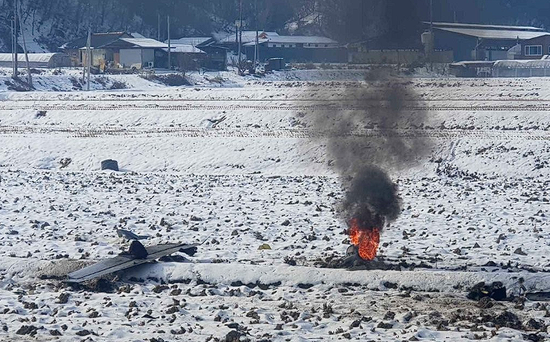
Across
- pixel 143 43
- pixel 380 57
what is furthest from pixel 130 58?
pixel 380 57

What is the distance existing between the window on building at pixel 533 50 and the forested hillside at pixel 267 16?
21.0 m

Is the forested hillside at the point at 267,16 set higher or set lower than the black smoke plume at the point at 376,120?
higher

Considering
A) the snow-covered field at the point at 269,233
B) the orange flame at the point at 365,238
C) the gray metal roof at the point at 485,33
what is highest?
the gray metal roof at the point at 485,33

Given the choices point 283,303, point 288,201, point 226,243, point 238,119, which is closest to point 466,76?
point 238,119

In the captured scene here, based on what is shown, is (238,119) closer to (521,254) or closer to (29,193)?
(29,193)

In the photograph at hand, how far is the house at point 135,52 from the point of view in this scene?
117 m

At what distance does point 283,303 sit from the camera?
1595 cm

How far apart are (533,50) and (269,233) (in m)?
70.9

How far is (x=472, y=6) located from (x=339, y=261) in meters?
A: 6.68

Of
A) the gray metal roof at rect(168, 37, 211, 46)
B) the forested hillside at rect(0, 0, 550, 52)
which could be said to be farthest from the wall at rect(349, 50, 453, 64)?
the gray metal roof at rect(168, 37, 211, 46)

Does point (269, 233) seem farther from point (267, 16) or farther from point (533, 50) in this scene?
point (533, 50)

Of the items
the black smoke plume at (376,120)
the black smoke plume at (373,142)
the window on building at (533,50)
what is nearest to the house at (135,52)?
the window on building at (533,50)

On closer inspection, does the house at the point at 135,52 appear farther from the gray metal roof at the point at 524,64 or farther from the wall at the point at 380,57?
the wall at the point at 380,57

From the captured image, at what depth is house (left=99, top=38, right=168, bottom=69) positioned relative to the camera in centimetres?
11669
